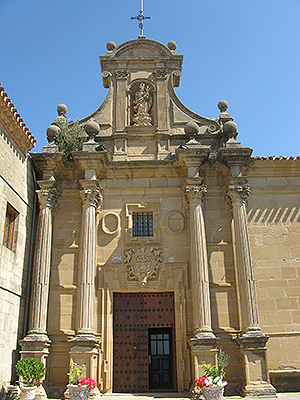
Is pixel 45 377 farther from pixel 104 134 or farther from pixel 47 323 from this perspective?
pixel 104 134

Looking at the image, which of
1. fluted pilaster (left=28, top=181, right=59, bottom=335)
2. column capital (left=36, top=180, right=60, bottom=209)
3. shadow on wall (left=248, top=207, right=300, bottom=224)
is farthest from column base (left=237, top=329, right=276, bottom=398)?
column capital (left=36, top=180, right=60, bottom=209)

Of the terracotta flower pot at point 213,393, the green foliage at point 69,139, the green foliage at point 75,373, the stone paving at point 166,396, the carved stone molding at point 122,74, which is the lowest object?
the stone paving at point 166,396

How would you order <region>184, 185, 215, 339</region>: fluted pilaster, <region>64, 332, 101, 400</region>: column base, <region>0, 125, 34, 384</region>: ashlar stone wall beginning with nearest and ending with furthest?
<region>0, 125, 34, 384</region>: ashlar stone wall
<region>64, 332, 101, 400</region>: column base
<region>184, 185, 215, 339</region>: fluted pilaster

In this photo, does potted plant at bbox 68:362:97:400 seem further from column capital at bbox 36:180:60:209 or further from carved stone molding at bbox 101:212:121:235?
column capital at bbox 36:180:60:209

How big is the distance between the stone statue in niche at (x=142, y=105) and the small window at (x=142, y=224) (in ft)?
10.6

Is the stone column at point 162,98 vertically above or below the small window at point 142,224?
above

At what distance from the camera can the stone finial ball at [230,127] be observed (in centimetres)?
1314

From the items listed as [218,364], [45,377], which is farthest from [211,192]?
[45,377]

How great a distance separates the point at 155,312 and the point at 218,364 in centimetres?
238

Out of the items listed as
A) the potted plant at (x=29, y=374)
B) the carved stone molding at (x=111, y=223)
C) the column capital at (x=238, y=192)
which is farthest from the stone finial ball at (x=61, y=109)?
the potted plant at (x=29, y=374)

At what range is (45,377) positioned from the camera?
36.2ft

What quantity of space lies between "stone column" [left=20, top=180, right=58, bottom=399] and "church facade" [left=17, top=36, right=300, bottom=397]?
0.10ft

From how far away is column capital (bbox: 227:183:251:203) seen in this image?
12.5 m

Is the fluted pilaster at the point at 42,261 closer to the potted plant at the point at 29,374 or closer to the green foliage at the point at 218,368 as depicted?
the potted plant at the point at 29,374
